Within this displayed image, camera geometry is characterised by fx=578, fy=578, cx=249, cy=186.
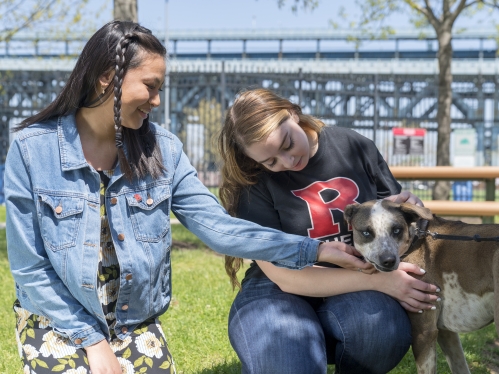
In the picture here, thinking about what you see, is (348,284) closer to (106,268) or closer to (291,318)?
(291,318)

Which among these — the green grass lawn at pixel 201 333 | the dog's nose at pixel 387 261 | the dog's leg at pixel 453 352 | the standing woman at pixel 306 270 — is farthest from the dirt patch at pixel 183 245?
the dog's nose at pixel 387 261

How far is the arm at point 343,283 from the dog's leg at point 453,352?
1.97ft

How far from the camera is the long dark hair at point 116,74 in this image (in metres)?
2.40

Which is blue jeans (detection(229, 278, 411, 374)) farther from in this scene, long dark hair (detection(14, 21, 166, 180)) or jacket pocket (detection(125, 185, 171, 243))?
long dark hair (detection(14, 21, 166, 180))

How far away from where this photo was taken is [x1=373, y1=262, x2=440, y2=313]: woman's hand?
2.80m

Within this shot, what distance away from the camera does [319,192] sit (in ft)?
9.75

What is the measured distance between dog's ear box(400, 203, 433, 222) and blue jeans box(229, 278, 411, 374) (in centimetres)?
49

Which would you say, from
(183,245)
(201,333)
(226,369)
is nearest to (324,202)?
(226,369)

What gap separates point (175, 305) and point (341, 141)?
2.58 meters

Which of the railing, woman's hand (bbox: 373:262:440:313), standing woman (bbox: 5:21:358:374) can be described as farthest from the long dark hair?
the railing

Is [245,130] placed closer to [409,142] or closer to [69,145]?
[69,145]

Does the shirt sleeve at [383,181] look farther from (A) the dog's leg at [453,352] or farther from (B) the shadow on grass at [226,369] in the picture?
(B) the shadow on grass at [226,369]

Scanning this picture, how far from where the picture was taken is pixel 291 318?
8.84 feet

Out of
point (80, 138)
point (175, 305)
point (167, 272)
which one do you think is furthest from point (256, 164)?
point (175, 305)
